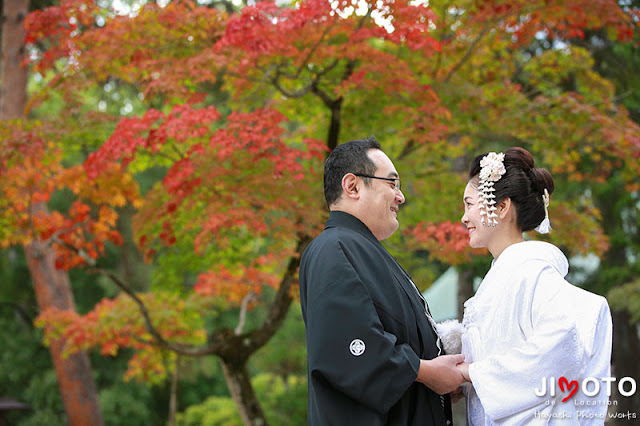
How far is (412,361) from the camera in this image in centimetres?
203

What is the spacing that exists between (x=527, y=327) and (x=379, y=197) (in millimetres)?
688

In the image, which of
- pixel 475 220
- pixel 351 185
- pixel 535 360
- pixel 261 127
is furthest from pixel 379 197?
pixel 261 127

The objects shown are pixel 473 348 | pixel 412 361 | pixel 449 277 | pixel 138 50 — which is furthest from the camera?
pixel 449 277

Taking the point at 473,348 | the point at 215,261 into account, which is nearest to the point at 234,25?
the point at 215,261

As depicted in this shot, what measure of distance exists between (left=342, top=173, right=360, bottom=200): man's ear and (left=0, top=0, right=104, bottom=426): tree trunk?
5.39 m

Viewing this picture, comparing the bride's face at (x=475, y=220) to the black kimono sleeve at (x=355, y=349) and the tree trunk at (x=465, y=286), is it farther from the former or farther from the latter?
the tree trunk at (x=465, y=286)

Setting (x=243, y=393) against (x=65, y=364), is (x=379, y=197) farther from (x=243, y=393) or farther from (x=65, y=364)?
(x=65, y=364)

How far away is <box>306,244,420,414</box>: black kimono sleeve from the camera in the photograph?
196 cm

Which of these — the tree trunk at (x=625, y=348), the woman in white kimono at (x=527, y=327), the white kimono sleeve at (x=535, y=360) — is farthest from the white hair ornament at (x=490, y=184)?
the tree trunk at (x=625, y=348)

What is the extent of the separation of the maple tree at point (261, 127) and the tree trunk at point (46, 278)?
0.99 metres

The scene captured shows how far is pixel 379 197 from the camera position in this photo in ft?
7.62

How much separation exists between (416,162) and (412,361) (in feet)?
12.2

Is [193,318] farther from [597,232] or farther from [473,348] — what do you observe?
[473,348]

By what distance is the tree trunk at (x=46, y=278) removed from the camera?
22.5ft
